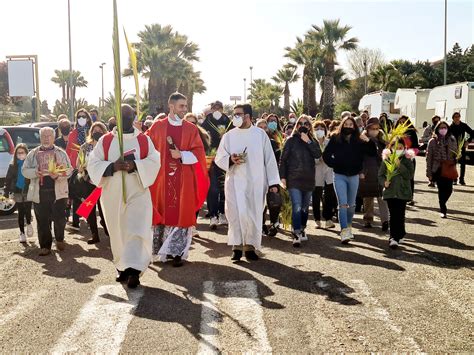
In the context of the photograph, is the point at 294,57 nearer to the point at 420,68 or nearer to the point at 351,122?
the point at 420,68

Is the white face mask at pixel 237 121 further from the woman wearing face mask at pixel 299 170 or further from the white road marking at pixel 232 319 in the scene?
the white road marking at pixel 232 319

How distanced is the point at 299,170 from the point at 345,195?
2.60 feet

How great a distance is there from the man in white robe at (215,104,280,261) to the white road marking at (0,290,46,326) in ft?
8.73

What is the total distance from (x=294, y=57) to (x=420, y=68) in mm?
20407

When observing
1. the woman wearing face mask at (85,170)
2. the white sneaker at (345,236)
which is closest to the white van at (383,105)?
the white sneaker at (345,236)

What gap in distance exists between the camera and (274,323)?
5391 mm

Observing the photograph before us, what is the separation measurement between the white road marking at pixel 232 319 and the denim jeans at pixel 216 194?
14.4 feet

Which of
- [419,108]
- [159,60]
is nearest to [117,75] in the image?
[419,108]

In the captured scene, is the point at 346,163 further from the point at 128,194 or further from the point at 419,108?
the point at 419,108

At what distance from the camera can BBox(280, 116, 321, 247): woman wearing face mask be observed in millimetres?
9266

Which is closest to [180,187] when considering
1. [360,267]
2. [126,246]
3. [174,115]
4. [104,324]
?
[174,115]

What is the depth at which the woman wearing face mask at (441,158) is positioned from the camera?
1179 cm

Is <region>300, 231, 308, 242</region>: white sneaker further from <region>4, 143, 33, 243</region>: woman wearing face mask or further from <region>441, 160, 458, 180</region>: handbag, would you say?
<region>4, 143, 33, 243</region>: woman wearing face mask

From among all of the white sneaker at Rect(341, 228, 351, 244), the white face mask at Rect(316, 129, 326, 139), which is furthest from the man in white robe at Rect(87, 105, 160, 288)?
the white face mask at Rect(316, 129, 326, 139)
